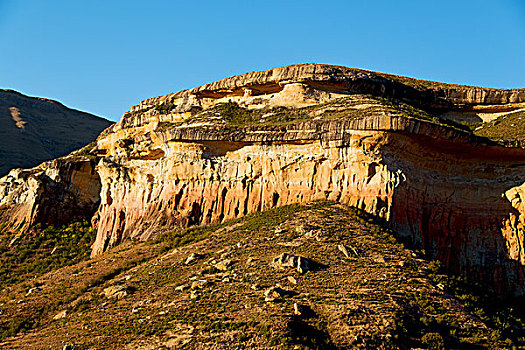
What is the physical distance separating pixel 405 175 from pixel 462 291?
33.6 feet

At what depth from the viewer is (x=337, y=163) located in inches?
1468

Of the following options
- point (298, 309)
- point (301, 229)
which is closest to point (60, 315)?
point (301, 229)

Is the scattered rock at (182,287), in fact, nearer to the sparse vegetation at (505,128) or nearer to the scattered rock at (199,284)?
the scattered rock at (199,284)

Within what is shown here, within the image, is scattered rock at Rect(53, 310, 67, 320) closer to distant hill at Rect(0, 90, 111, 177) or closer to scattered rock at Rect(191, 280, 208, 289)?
scattered rock at Rect(191, 280, 208, 289)

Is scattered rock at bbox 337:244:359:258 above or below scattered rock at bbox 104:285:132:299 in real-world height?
above

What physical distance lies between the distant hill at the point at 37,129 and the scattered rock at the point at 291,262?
250 feet

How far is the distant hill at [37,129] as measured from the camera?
4126 inches

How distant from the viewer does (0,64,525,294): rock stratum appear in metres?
36.7

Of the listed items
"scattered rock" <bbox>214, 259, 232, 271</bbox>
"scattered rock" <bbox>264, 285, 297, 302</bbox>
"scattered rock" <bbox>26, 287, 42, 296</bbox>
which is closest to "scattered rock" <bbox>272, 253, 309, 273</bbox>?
"scattered rock" <bbox>264, 285, 297, 302</bbox>

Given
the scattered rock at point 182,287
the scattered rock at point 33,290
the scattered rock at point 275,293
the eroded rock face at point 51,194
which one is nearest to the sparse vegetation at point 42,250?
the eroded rock face at point 51,194

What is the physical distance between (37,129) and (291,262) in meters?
113

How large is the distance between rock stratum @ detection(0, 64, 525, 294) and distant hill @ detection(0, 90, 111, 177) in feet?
181

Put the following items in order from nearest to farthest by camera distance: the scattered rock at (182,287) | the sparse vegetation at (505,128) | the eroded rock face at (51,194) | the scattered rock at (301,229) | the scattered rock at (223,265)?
the scattered rock at (182,287)
the scattered rock at (223,265)
the scattered rock at (301,229)
the sparse vegetation at (505,128)
the eroded rock face at (51,194)

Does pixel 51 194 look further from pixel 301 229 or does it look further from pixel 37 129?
pixel 37 129
